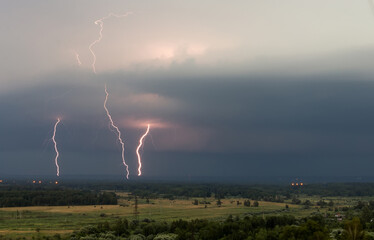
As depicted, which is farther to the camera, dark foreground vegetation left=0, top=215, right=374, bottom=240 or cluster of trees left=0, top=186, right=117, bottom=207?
cluster of trees left=0, top=186, right=117, bottom=207

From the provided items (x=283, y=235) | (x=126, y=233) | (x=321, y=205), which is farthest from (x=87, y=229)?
(x=321, y=205)

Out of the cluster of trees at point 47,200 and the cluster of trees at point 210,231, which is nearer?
the cluster of trees at point 210,231

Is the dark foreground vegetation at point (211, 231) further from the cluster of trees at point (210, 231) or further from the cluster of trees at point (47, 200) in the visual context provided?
the cluster of trees at point (47, 200)

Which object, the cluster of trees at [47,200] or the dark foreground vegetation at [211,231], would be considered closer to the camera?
the dark foreground vegetation at [211,231]

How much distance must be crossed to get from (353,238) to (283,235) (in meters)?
11.5

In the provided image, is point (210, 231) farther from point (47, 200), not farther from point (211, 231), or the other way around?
point (47, 200)

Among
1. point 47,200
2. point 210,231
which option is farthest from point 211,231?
point 47,200

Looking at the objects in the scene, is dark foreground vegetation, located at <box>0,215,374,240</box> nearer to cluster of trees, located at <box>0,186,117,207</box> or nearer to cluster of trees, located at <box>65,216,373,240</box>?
cluster of trees, located at <box>65,216,373,240</box>

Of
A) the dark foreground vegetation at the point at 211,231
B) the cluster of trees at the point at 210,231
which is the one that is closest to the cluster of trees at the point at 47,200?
the cluster of trees at the point at 210,231

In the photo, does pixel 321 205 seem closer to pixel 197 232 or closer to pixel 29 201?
pixel 197 232

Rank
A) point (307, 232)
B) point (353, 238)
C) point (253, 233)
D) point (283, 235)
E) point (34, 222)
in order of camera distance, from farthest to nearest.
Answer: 1. point (34, 222)
2. point (253, 233)
3. point (283, 235)
4. point (307, 232)
5. point (353, 238)

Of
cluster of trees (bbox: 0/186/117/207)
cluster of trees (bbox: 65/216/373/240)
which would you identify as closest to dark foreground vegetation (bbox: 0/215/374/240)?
cluster of trees (bbox: 65/216/373/240)

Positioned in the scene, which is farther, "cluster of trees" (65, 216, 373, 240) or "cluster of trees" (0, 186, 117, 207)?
"cluster of trees" (0, 186, 117, 207)

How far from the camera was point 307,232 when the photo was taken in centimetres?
5531
